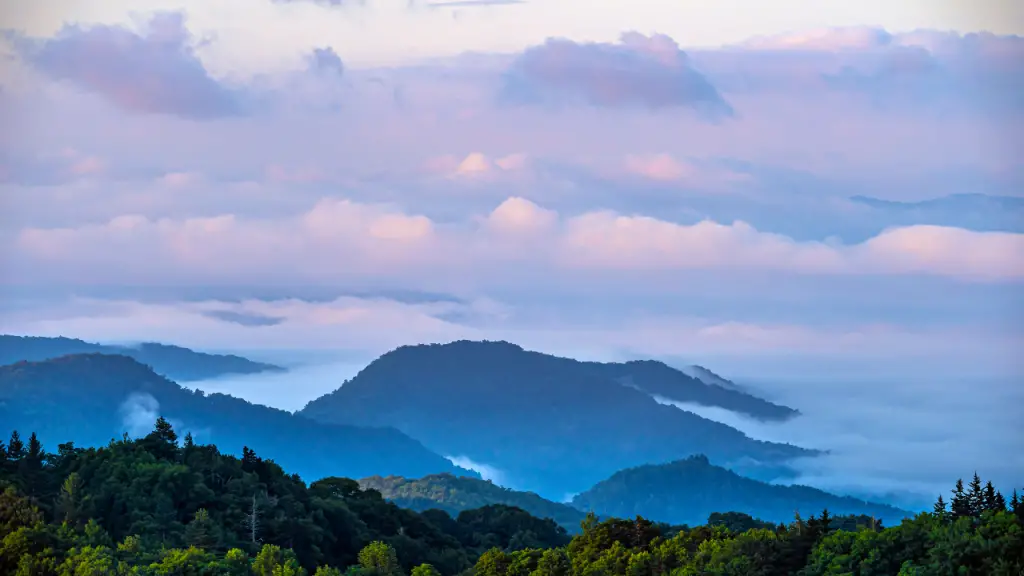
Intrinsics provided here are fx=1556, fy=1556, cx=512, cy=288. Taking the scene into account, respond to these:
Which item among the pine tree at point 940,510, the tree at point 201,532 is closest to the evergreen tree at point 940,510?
the pine tree at point 940,510

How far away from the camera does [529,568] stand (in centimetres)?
13662

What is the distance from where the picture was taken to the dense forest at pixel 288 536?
374 feet

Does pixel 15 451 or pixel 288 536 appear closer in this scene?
pixel 288 536

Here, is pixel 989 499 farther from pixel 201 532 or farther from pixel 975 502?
pixel 201 532

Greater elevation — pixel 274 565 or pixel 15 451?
pixel 15 451

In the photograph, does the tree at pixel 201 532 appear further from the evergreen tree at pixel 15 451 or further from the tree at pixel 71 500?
the evergreen tree at pixel 15 451

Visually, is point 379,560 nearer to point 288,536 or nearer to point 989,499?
point 288,536

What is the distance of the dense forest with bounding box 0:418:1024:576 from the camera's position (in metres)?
114

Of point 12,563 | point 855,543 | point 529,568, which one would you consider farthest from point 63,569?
point 855,543

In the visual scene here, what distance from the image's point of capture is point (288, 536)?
171 meters

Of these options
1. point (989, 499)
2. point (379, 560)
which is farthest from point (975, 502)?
point (379, 560)

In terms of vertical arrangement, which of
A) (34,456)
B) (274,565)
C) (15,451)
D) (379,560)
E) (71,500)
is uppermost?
(15,451)

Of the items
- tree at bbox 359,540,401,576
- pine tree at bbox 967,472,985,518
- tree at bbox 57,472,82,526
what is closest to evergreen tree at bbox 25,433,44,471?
tree at bbox 57,472,82,526

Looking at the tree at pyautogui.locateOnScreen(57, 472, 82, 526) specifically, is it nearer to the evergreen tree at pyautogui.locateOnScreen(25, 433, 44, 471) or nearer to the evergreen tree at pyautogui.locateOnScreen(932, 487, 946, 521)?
the evergreen tree at pyautogui.locateOnScreen(25, 433, 44, 471)
